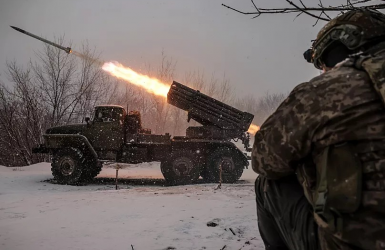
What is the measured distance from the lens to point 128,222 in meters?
4.53

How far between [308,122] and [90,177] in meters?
10.8

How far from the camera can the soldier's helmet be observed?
1.66 meters

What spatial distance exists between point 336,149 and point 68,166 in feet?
34.0

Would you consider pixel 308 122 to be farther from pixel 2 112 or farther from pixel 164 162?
pixel 2 112

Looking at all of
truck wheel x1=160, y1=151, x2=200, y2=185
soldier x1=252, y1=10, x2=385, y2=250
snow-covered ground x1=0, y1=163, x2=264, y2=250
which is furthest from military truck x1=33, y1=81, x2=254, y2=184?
soldier x1=252, y1=10, x2=385, y2=250

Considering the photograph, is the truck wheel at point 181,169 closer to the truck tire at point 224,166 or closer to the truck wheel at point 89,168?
the truck tire at point 224,166

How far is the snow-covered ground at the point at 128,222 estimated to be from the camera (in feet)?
11.7

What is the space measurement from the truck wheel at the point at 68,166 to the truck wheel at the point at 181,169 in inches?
111

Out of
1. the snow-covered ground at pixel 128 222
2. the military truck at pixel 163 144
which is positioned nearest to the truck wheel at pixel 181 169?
the military truck at pixel 163 144

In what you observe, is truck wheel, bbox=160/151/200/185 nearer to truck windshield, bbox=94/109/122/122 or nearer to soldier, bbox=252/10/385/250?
truck windshield, bbox=94/109/122/122

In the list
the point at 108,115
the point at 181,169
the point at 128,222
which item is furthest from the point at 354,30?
the point at 108,115

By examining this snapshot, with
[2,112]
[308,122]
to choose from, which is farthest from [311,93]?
[2,112]

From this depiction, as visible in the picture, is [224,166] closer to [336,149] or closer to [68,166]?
[68,166]

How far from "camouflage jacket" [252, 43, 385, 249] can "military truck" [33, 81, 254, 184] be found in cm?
927
